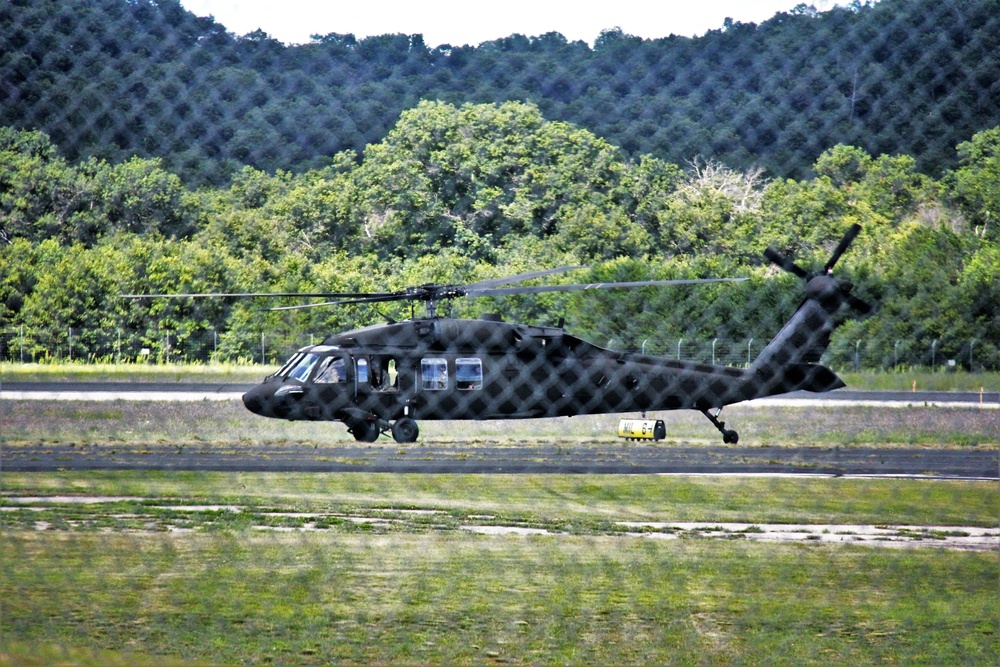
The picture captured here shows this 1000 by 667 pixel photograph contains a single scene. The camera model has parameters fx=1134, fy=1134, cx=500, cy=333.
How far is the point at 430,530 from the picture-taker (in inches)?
298

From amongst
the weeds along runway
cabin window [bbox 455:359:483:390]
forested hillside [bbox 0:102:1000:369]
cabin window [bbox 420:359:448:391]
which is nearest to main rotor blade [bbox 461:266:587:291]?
forested hillside [bbox 0:102:1000:369]

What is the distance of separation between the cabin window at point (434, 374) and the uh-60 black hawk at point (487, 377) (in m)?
0.01

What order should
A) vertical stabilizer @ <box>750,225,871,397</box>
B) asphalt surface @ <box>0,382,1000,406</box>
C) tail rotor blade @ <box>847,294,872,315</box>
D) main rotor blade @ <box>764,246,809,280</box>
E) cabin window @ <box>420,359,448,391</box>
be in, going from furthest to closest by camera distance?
asphalt surface @ <box>0,382,1000,406</box> < cabin window @ <box>420,359,448,391</box> < tail rotor blade @ <box>847,294,872,315</box> < vertical stabilizer @ <box>750,225,871,397</box> < main rotor blade @ <box>764,246,809,280</box>

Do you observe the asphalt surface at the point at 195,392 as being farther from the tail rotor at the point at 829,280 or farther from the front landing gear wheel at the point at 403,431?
the tail rotor at the point at 829,280

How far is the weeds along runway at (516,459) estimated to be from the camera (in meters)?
12.1

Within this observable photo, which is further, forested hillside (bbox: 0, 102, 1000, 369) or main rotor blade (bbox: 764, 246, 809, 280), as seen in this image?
main rotor blade (bbox: 764, 246, 809, 280)

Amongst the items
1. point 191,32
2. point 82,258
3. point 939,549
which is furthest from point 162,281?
point 939,549

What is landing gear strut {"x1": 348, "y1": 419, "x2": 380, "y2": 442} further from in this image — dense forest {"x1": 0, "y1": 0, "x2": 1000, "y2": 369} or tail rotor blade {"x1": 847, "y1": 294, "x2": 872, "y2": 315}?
tail rotor blade {"x1": 847, "y1": 294, "x2": 872, "y2": 315}

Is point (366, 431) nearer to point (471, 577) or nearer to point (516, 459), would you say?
point (516, 459)

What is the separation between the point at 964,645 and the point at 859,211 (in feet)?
6.37

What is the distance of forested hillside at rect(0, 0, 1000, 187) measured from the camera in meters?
3.45

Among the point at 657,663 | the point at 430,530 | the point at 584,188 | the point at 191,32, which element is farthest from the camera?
the point at 430,530

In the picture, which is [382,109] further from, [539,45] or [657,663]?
[657,663]

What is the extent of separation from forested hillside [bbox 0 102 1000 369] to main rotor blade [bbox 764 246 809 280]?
0.06 meters
